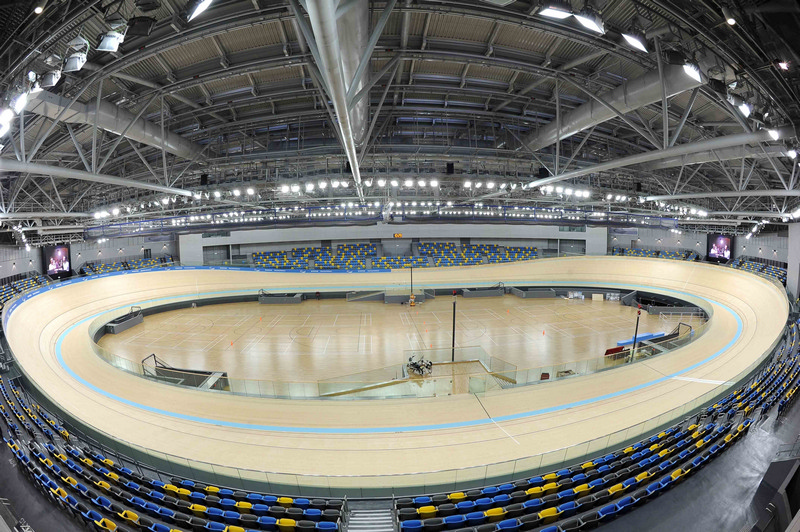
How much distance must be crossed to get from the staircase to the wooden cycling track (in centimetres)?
35

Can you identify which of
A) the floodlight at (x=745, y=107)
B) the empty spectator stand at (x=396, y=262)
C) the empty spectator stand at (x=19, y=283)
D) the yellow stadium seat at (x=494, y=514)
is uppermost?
the floodlight at (x=745, y=107)

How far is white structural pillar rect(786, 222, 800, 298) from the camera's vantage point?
22547mm

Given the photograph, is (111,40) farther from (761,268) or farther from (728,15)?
(761,268)

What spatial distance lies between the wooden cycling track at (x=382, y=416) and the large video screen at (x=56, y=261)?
67.9ft

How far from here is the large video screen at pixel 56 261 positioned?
101 ft

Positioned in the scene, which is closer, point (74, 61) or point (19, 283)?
point (74, 61)

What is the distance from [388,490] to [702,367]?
1255cm

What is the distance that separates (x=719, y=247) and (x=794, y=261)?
1865 cm

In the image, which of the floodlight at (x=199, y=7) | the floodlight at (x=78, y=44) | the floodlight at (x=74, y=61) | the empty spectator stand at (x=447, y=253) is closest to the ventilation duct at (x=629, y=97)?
the floodlight at (x=199, y=7)

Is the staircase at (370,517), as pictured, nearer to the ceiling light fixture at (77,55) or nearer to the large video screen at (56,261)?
the ceiling light fixture at (77,55)

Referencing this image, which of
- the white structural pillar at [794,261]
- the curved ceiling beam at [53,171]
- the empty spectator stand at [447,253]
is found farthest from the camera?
the empty spectator stand at [447,253]

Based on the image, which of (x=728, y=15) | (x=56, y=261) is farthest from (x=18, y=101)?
(x=56, y=261)

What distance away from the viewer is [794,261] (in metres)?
22.9

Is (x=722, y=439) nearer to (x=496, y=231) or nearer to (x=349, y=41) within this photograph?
(x=349, y=41)
